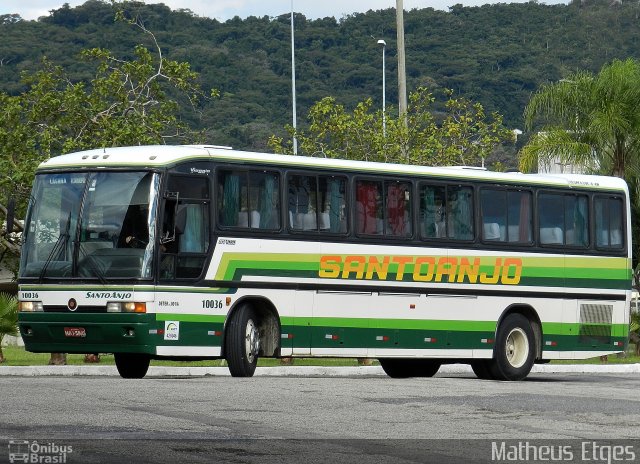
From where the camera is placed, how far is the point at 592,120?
3897 centimetres

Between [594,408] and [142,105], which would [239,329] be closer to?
[594,408]

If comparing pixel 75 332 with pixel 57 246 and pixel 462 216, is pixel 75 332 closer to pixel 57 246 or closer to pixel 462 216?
pixel 57 246

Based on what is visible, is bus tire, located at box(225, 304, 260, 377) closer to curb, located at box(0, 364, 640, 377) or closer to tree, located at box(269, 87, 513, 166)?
curb, located at box(0, 364, 640, 377)

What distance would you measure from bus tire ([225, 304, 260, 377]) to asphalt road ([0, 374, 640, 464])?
41 cm

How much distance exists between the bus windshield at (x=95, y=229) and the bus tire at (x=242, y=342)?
1.54m

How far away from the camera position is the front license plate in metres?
19.9

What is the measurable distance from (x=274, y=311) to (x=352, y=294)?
1.51 metres

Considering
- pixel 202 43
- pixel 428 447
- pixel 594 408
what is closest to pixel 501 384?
pixel 594 408

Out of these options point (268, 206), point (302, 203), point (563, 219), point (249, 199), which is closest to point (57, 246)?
point (249, 199)

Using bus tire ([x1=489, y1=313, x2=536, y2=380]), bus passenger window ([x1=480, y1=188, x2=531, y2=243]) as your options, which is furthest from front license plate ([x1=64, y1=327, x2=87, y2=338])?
bus tire ([x1=489, y1=313, x2=536, y2=380])

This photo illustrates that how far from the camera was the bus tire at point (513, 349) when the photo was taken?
2444cm

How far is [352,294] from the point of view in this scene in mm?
22406

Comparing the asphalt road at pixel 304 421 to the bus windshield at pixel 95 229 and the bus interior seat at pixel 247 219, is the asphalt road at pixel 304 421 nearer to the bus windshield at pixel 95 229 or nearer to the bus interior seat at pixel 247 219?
the bus windshield at pixel 95 229

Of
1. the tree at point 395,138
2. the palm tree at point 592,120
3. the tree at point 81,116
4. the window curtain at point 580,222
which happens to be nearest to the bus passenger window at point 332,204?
the window curtain at point 580,222
